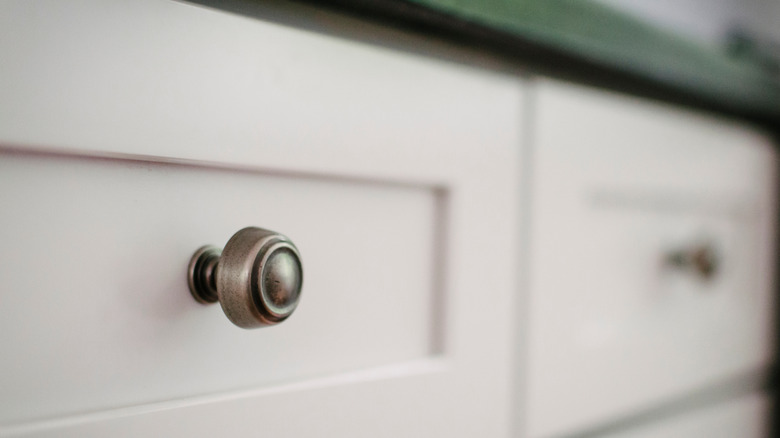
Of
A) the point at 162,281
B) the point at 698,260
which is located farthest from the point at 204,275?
the point at 698,260

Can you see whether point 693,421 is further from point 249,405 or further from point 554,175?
point 249,405

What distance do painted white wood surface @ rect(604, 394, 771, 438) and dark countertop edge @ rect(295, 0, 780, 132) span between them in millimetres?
241

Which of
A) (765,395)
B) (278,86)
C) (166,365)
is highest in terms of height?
(278,86)

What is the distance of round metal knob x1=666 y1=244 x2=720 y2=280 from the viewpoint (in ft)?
1.35

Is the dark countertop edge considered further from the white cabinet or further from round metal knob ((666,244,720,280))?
round metal knob ((666,244,720,280))

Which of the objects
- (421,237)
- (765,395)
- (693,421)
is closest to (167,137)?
(421,237)

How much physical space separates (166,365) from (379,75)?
16cm

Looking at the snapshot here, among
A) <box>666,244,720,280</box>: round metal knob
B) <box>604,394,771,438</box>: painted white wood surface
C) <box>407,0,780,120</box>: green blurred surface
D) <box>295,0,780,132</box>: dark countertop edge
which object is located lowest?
<box>604,394,771,438</box>: painted white wood surface

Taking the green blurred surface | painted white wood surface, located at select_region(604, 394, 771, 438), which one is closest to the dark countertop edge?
the green blurred surface

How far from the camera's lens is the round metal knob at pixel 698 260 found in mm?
410

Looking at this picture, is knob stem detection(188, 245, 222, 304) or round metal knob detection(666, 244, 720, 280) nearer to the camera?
knob stem detection(188, 245, 222, 304)

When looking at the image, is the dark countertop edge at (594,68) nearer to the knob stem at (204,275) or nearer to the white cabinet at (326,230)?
the white cabinet at (326,230)

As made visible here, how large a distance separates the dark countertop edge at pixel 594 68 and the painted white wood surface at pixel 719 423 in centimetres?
24

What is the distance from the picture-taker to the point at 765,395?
19.8 inches
